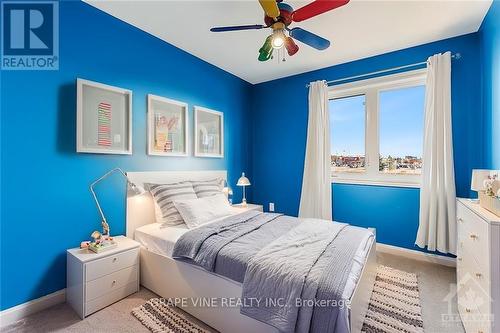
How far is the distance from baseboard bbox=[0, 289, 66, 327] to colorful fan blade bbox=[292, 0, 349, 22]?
116 inches

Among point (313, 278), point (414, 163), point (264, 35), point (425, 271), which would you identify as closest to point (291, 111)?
point (264, 35)

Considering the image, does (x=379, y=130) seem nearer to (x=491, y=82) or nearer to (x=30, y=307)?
(x=491, y=82)

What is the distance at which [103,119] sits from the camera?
2.20 meters

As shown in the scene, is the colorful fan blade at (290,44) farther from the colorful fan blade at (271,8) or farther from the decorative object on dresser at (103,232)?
the decorative object on dresser at (103,232)

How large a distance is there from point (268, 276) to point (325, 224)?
43.0 inches

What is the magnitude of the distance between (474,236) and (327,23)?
2233mm

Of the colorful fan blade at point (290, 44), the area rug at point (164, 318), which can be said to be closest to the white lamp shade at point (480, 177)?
the colorful fan blade at point (290, 44)

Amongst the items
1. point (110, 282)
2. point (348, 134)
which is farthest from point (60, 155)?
point (348, 134)

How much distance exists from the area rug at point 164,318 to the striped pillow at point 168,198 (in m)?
0.74

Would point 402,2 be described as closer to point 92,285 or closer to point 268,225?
point 268,225

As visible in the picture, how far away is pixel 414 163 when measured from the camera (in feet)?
9.70

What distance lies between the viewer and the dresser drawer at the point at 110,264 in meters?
1.81

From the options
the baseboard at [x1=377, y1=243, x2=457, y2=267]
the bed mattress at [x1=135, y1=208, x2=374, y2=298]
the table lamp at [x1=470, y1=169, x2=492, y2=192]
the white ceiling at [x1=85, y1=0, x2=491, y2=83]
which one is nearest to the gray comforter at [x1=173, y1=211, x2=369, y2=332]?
the bed mattress at [x1=135, y1=208, x2=374, y2=298]

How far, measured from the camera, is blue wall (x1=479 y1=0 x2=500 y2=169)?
1997 millimetres
